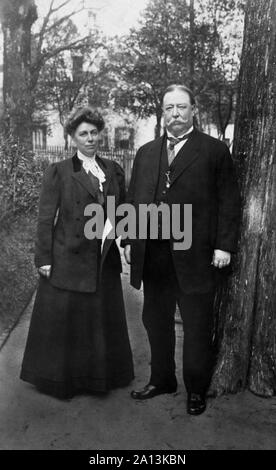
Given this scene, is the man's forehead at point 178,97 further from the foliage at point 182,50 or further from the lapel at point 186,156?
the foliage at point 182,50

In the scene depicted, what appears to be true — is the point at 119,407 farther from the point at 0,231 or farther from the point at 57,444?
Answer: the point at 0,231

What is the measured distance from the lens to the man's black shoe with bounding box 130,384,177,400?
3.55 meters

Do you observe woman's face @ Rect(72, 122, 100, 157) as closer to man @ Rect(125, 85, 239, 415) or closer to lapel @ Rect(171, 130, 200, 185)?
man @ Rect(125, 85, 239, 415)

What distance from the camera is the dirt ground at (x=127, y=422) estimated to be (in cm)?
Answer: 296

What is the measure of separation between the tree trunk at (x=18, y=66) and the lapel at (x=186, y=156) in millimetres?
7361

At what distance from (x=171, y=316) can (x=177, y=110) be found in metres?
1.35

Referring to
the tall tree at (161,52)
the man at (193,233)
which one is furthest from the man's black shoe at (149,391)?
the tall tree at (161,52)

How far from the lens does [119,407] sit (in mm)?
3424

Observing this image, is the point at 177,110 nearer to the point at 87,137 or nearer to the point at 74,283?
the point at 87,137

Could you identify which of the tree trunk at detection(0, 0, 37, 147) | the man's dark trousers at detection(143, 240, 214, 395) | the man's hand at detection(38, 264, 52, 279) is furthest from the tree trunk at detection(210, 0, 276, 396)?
the tree trunk at detection(0, 0, 37, 147)

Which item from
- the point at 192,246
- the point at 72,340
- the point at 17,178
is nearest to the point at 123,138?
the point at 17,178

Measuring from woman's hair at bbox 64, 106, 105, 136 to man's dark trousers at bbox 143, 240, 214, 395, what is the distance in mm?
871

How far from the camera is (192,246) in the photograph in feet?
10.7

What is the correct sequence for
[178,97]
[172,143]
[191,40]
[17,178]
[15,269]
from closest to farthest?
[178,97], [172,143], [15,269], [17,178], [191,40]
